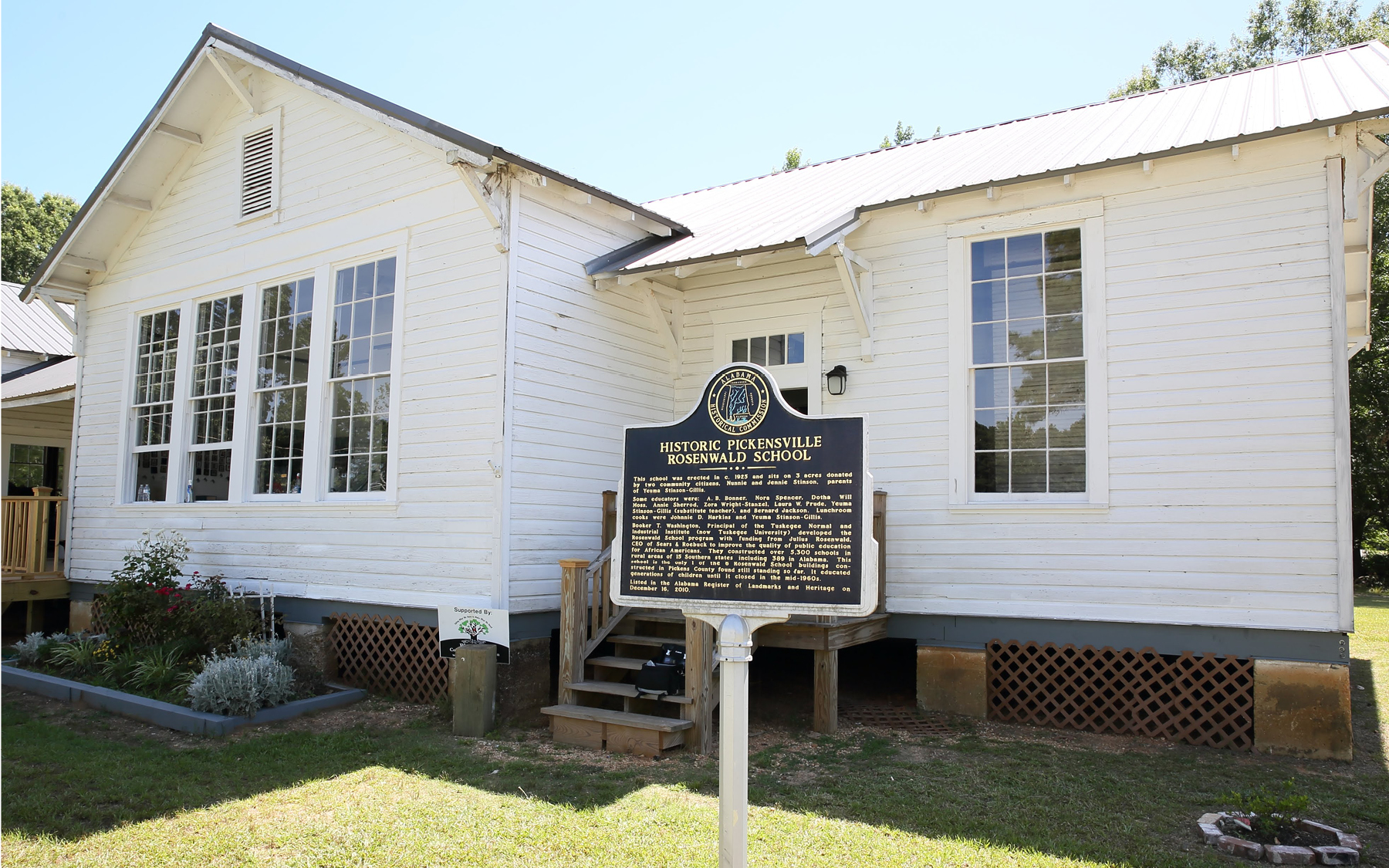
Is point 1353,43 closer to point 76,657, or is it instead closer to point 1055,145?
point 1055,145

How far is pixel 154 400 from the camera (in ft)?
40.8

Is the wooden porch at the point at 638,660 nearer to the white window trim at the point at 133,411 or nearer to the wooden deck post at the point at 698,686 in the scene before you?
the wooden deck post at the point at 698,686

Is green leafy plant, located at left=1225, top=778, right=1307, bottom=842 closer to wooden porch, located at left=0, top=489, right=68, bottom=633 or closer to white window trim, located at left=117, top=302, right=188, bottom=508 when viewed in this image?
white window trim, located at left=117, top=302, right=188, bottom=508

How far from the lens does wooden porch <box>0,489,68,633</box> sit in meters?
12.8

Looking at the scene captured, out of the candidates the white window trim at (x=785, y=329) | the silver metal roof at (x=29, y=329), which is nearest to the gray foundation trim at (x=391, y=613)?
the white window trim at (x=785, y=329)

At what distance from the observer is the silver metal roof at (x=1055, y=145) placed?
764 centimetres

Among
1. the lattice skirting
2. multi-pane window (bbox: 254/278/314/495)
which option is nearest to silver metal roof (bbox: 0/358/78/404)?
multi-pane window (bbox: 254/278/314/495)

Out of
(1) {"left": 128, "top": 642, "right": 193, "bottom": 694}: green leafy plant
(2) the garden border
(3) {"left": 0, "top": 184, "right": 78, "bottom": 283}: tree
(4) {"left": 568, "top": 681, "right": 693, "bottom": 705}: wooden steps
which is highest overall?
(3) {"left": 0, "top": 184, "right": 78, "bottom": 283}: tree

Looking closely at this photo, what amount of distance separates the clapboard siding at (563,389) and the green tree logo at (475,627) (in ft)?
1.03

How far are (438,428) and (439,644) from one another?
2083mm

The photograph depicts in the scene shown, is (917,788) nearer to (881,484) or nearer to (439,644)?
(881,484)

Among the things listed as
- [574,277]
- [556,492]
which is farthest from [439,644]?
[574,277]

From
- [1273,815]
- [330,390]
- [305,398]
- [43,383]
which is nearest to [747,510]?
[1273,815]

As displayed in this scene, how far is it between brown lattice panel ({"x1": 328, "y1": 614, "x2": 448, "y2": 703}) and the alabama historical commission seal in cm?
565
